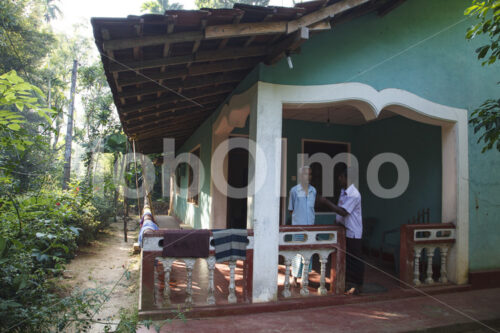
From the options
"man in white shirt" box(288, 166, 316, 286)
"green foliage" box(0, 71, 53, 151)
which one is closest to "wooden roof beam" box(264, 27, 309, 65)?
"man in white shirt" box(288, 166, 316, 286)

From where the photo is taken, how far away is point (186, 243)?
3646 millimetres

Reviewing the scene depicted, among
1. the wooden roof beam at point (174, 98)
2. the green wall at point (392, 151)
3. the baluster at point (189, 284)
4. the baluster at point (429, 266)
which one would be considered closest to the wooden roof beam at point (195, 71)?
the wooden roof beam at point (174, 98)

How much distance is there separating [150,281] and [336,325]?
2.13 meters

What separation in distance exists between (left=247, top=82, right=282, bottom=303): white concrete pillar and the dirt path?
1.53 metres

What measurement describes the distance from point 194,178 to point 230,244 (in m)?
5.63

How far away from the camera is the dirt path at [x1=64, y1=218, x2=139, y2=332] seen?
4315 millimetres

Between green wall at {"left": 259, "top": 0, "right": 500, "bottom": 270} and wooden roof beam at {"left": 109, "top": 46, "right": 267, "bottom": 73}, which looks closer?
wooden roof beam at {"left": 109, "top": 46, "right": 267, "bottom": 73}

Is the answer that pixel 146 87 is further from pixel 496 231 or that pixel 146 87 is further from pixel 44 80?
pixel 44 80

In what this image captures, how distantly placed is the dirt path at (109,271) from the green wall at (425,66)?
3.61 metres

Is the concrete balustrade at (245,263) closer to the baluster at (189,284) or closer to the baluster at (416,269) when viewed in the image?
the baluster at (189,284)

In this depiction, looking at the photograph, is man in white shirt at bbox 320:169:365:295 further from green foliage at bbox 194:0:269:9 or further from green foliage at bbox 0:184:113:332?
green foliage at bbox 194:0:269:9

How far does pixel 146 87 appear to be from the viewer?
14.7 feet

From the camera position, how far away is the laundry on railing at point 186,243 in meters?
3.58

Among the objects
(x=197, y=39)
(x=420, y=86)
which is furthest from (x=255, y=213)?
(x=420, y=86)
